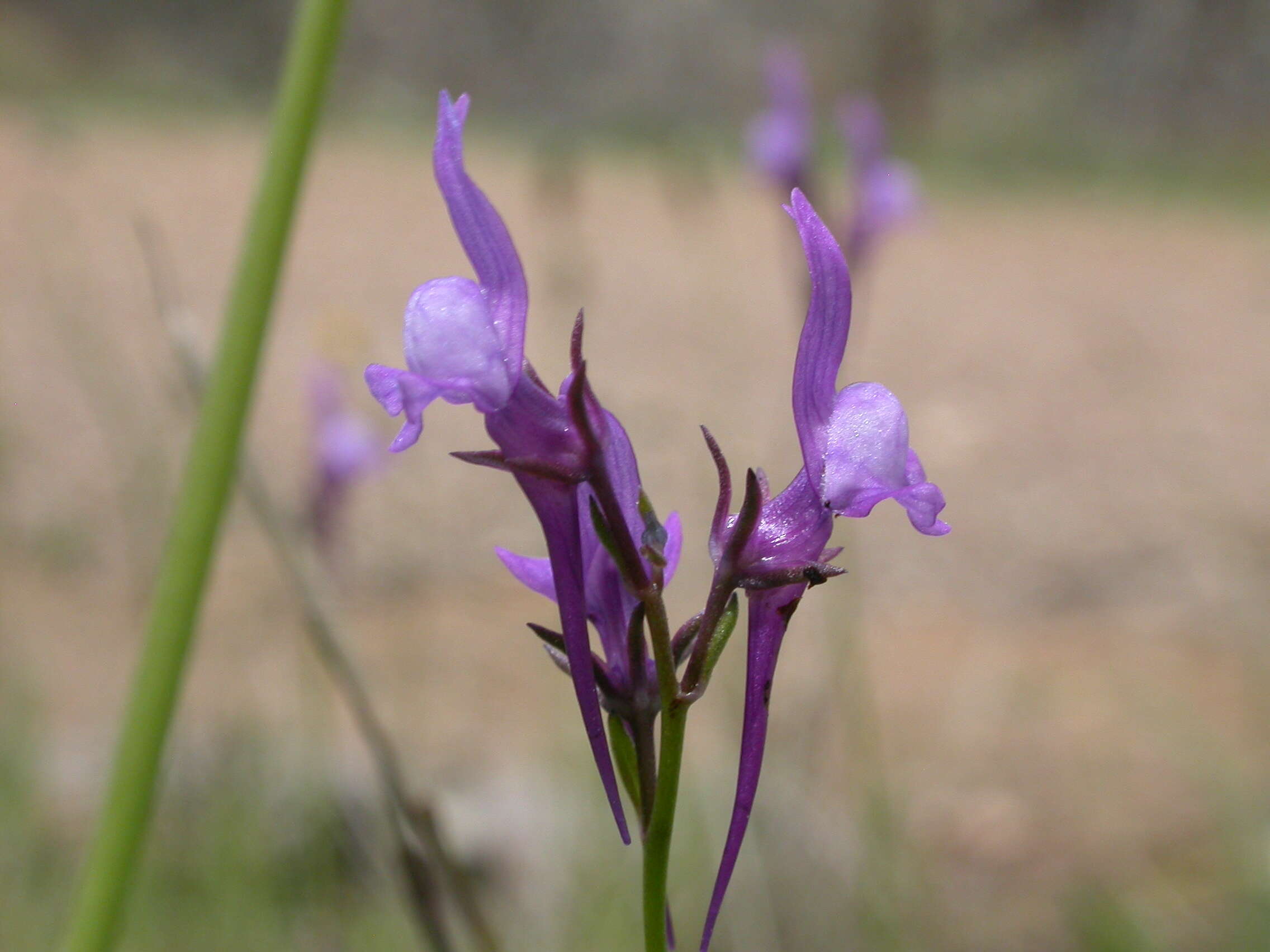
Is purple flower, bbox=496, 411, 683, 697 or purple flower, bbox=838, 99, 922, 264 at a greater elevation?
purple flower, bbox=838, 99, 922, 264

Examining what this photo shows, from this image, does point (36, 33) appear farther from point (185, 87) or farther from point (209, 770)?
point (209, 770)

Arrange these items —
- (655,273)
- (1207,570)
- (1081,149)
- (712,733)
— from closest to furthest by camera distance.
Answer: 1. (712,733)
2. (1207,570)
3. (655,273)
4. (1081,149)

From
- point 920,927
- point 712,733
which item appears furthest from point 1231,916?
point 712,733

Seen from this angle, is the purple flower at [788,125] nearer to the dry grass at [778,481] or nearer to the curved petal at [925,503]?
the dry grass at [778,481]

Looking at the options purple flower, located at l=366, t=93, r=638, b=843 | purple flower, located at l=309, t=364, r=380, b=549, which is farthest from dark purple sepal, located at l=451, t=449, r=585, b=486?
purple flower, located at l=309, t=364, r=380, b=549

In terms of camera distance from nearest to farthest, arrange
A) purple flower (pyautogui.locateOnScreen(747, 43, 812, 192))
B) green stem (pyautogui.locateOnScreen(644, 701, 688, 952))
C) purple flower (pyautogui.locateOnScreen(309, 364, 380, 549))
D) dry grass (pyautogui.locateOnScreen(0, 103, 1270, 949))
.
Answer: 1. green stem (pyautogui.locateOnScreen(644, 701, 688, 952))
2. purple flower (pyautogui.locateOnScreen(309, 364, 380, 549))
3. purple flower (pyautogui.locateOnScreen(747, 43, 812, 192))
4. dry grass (pyautogui.locateOnScreen(0, 103, 1270, 949))

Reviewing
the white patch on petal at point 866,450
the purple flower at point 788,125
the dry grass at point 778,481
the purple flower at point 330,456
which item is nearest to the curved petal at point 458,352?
the white patch on petal at point 866,450

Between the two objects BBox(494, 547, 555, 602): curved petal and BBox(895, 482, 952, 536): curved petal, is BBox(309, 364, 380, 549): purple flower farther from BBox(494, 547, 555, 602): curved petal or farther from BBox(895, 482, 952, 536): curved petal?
BBox(895, 482, 952, 536): curved petal
